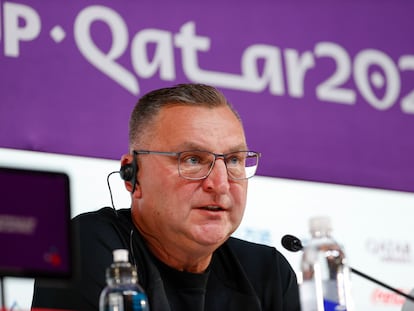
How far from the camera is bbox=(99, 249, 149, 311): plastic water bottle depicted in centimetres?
212

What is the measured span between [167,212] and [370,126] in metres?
1.88

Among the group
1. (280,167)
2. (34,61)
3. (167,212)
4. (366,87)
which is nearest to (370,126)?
(366,87)

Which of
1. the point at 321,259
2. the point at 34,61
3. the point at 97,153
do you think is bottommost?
the point at 321,259

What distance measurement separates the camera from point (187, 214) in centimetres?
272

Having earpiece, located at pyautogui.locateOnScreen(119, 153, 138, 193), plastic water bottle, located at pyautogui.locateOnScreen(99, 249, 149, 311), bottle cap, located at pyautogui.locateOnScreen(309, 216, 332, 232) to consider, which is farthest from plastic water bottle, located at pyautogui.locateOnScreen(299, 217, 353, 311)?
earpiece, located at pyautogui.locateOnScreen(119, 153, 138, 193)

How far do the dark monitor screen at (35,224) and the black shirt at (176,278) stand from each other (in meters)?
0.74

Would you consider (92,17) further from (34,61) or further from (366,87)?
(366,87)

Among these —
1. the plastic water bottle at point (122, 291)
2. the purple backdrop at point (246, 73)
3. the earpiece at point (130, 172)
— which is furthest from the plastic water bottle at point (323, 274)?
the purple backdrop at point (246, 73)

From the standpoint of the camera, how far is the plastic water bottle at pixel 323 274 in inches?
92.3

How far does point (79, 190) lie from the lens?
3592 mm

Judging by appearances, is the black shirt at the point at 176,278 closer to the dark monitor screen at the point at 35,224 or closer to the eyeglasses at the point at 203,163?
the eyeglasses at the point at 203,163

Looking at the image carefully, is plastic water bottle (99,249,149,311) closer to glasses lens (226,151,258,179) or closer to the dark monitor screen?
the dark monitor screen

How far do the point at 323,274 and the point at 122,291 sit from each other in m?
0.53

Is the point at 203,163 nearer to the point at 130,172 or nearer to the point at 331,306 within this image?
the point at 130,172
